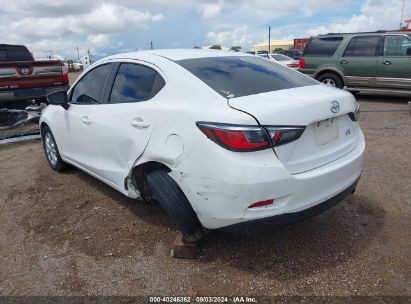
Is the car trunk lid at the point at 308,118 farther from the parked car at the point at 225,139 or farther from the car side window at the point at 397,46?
the car side window at the point at 397,46

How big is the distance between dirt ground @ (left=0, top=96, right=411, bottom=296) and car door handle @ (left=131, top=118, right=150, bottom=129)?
1.04 meters

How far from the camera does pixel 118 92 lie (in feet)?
12.0

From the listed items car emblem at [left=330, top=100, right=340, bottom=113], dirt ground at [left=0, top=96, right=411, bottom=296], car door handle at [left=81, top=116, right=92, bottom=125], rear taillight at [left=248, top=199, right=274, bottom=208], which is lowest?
dirt ground at [left=0, top=96, right=411, bottom=296]

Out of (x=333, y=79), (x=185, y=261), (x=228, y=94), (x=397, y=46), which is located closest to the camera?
(x=228, y=94)

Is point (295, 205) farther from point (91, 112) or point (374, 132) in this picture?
point (374, 132)

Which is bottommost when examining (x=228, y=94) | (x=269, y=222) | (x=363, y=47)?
(x=269, y=222)

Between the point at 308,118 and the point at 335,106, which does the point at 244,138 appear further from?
the point at 335,106

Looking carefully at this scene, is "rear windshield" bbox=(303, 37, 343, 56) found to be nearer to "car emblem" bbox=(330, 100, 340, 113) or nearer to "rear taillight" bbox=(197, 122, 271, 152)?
"car emblem" bbox=(330, 100, 340, 113)

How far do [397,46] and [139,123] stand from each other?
9.12m

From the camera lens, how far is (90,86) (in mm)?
4199

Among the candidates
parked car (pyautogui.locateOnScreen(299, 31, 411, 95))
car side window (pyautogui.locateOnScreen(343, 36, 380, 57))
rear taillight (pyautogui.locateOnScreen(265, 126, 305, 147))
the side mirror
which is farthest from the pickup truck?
car side window (pyautogui.locateOnScreen(343, 36, 380, 57))

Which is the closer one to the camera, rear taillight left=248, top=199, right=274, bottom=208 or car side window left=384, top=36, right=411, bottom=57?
rear taillight left=248, top=199, right=274, bottom=208

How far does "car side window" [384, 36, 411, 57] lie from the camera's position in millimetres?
9789

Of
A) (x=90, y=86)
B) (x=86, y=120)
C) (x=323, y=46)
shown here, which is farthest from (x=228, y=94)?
(x=323, y=46)
